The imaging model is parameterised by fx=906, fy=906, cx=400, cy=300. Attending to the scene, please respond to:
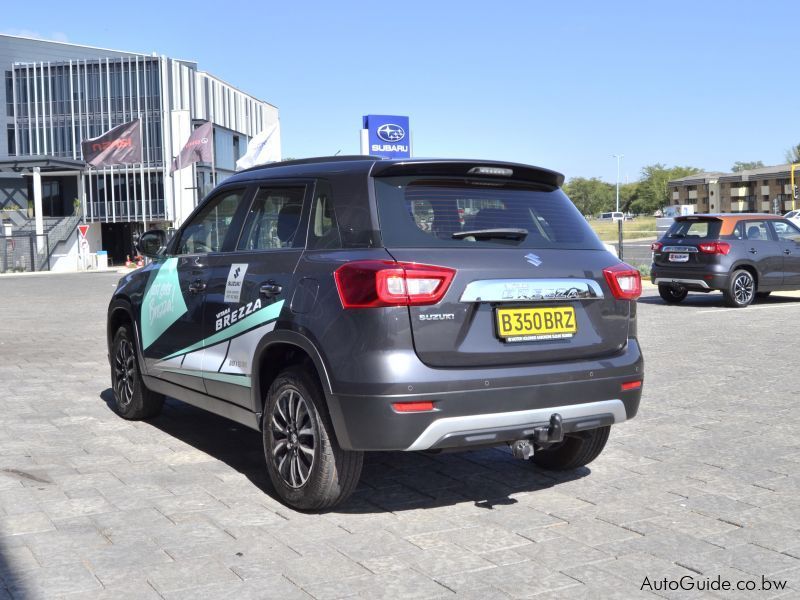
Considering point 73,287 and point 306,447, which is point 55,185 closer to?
point 73,287

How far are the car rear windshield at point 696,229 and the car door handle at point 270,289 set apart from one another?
12.6 meters

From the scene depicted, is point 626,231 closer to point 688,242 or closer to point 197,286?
point 688,242

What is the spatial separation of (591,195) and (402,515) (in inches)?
5603

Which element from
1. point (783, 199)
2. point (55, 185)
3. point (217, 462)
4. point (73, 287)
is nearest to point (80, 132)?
point (55, 185)

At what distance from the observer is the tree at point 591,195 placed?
466ft

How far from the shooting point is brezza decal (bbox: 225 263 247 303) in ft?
17.1

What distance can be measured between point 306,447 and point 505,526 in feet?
3.51

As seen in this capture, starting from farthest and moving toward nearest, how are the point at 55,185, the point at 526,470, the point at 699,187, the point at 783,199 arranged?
1. the point at 699,187
2. the point at 783,199
3. the point at 55,185
4. the point at 526,470

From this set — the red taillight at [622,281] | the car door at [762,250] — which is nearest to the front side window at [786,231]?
the car door at [762,250]

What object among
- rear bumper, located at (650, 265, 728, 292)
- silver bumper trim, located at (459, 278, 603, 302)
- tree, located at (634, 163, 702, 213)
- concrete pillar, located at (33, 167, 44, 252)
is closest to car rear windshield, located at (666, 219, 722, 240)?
rear bumper, located at (650, 265, 728, 292)

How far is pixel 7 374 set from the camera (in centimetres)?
958

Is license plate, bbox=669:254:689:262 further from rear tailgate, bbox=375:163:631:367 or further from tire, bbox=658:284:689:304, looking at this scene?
rear tailgate, bbox=375:163:631:367

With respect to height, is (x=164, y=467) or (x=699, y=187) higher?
(x=699, y=187)
